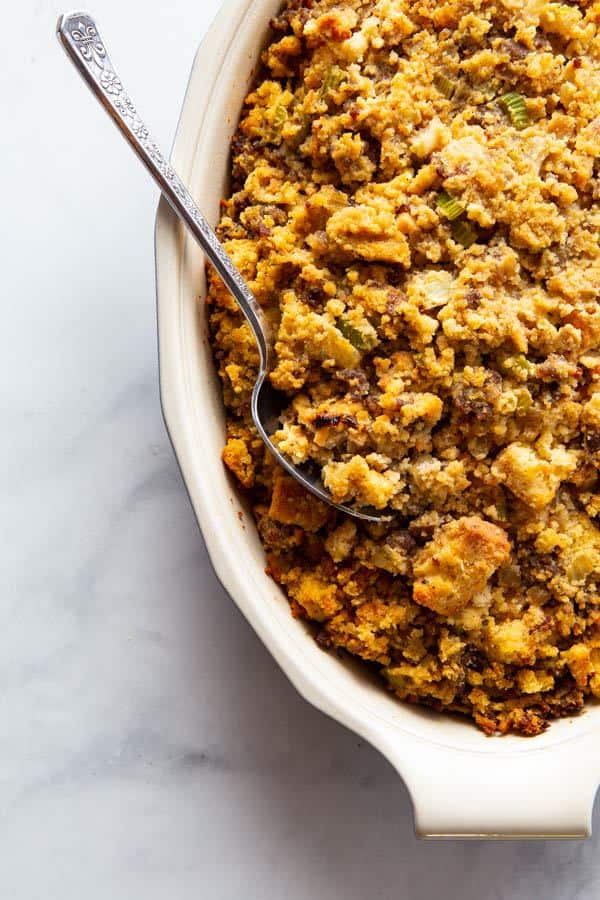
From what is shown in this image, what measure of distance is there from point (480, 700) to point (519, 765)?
13 centimetres

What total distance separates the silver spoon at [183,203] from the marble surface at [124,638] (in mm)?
456

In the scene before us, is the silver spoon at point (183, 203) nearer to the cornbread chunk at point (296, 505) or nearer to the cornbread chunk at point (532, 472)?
the cornbread chunk at point (296, 505)

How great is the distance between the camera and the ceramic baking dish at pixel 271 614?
1.39 meters

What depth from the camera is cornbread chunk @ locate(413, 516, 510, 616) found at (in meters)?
1.43

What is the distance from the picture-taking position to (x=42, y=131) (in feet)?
6.32

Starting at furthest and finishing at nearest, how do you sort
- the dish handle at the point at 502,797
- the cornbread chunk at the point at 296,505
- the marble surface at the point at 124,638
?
the marble surface at the point at 124,638, the cornbread chunk at the point at 296,505, the dish handle at the point at 502,797

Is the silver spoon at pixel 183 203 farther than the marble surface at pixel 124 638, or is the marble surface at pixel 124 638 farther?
the marble surface at pixel 124 638

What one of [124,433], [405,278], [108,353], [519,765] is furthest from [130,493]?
[519,765]

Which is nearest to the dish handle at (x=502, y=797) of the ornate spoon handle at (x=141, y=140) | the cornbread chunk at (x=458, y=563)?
the cornbread chunk at (x=458, y=563)

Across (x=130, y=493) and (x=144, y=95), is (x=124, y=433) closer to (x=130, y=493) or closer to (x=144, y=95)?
(x=130, y=493)

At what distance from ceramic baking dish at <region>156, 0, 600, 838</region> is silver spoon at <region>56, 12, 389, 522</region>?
0.06m

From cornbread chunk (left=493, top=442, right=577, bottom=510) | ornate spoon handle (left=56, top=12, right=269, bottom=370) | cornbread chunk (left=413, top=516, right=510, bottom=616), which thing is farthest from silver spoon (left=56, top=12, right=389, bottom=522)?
cornbread chunk (left=493, top=442, right=577, bottom=510)

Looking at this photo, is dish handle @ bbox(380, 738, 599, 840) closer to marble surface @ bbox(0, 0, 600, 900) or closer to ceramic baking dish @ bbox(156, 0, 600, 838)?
ceramic baking dish @ bbox(156, 0, 600, 838)

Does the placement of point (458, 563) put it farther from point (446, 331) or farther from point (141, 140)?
point (141, 140)
